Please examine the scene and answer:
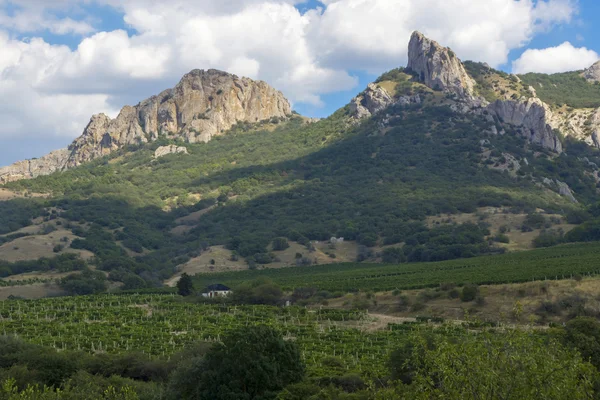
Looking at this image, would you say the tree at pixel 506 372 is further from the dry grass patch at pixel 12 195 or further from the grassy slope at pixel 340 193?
the dry grass patch at pixel 12 195

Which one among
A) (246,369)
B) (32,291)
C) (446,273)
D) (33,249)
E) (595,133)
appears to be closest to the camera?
(246,369)

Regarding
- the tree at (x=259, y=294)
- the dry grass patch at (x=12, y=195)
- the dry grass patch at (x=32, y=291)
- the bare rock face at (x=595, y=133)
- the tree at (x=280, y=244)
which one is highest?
the bare rock face at (x=595, y=133)

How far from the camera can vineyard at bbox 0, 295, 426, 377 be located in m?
52.5

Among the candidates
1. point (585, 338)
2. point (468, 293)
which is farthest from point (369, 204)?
point (585, 338)

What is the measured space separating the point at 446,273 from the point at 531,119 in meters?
111

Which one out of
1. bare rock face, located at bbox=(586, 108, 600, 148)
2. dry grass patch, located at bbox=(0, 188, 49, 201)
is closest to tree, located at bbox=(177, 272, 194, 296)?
dry grass patch, located at bbox=(0, 188, 49, 201)

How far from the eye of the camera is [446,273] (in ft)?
297

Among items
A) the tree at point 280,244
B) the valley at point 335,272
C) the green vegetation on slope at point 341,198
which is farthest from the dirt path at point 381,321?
the tree at point 280,244

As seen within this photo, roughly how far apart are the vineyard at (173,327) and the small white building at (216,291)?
4.92 m

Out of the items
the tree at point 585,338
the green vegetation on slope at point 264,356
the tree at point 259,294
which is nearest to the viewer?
the green vegetation on slope at point 264,356

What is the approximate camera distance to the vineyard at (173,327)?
52.5 meters

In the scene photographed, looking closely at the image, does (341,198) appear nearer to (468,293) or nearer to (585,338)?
(468,293)

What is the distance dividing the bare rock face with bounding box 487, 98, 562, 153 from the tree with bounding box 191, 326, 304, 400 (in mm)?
162645

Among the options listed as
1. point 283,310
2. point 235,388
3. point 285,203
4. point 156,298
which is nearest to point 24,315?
point 156,298
